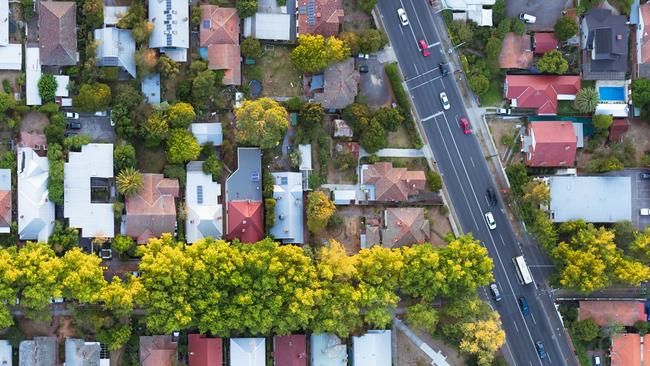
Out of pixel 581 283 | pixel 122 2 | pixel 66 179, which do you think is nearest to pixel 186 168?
pixel 66 179

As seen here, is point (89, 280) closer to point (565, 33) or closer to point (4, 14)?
point (4, 14)

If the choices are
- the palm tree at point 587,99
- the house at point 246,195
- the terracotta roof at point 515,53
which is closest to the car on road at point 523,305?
the palm tree at point 587,99

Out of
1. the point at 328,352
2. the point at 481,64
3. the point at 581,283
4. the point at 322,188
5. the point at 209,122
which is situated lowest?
the point at 328,352

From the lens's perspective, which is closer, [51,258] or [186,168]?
[51,258]

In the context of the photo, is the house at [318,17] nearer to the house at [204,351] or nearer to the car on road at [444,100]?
the car on road at [444,100]

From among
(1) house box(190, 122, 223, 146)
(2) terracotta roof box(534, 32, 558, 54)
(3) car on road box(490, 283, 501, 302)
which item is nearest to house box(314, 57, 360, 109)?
(1) house box(190, 122, 223, 146)

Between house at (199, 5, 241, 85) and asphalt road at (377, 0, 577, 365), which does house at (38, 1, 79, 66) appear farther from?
asphalt road at (377, 0, 577, 365)
